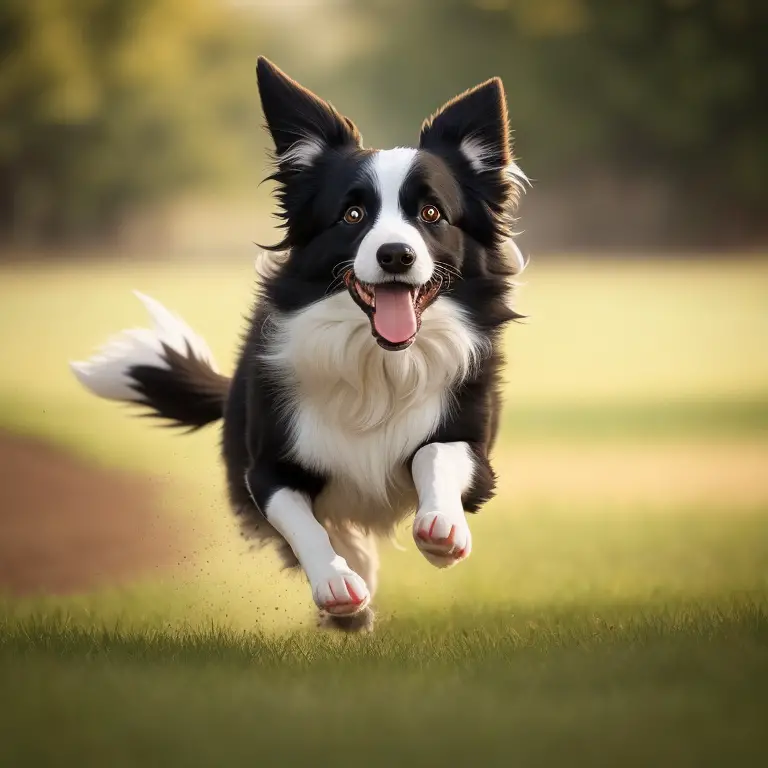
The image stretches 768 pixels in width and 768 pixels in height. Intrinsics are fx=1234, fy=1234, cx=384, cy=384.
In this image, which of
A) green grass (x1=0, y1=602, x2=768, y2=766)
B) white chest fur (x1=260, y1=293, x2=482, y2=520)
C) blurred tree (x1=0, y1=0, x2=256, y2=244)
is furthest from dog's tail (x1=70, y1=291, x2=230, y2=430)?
blurred tree (x1=0, y1=0, x2=256, y2=244)

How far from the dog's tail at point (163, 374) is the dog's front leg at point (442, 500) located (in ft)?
5.60

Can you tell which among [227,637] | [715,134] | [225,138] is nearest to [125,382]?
[227,637]

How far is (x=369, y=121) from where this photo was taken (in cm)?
3238

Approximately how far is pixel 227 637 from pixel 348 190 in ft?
6.19

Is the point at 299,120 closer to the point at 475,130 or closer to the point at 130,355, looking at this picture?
the point at 475,130

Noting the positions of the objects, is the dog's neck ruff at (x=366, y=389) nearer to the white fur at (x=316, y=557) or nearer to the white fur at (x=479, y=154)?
the white fur at (x=316, y=557)

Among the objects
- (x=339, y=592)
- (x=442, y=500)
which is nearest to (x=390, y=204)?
(x=442, y=500)

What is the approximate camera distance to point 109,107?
32.2 m

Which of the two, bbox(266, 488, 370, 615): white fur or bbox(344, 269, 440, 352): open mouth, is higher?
bbox(344, 269, 440, 352): open mouth

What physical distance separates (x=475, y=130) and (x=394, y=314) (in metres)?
0.93

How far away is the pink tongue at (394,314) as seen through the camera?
170 inches

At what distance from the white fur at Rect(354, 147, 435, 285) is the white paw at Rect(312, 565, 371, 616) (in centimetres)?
101

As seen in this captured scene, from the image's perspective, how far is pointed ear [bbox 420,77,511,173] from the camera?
4781mm

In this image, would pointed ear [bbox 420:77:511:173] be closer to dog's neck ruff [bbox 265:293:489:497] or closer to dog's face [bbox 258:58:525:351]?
dog's face [bbox 258:58:525:351]
